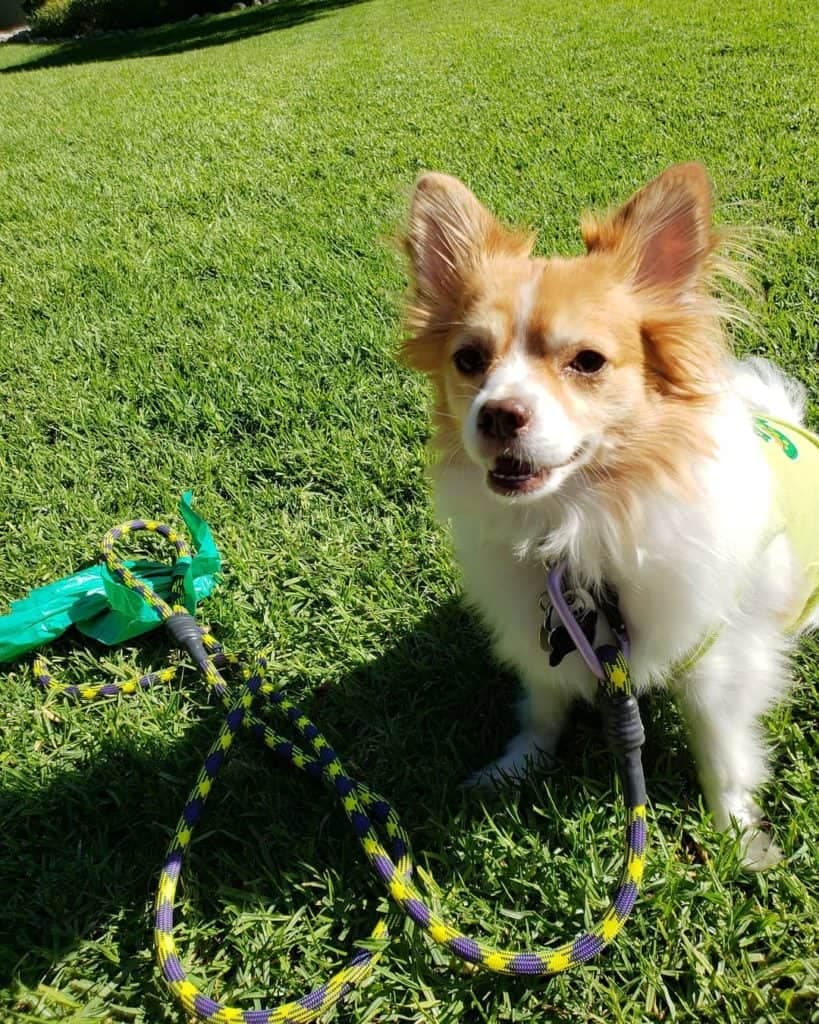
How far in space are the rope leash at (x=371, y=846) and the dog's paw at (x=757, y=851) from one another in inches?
14.7

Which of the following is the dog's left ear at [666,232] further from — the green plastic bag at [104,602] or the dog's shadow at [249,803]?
the green plastic bag at [104,602]

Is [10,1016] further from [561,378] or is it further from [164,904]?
[561,378]

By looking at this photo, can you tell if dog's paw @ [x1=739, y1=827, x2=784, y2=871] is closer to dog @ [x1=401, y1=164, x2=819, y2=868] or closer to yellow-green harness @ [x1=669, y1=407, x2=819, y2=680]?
dog @ [x1=401, y1=164, x2=819, y2=868]

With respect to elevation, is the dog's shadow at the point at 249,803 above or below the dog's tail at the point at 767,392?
below

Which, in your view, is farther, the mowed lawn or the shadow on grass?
the shadow on grass

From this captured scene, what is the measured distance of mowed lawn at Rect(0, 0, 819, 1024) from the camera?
1.93 meters

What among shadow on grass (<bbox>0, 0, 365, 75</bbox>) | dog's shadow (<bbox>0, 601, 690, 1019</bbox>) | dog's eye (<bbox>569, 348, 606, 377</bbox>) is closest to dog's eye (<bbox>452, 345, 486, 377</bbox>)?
dog's eye (<bbox>569, 348, 606, 377</bbox>)

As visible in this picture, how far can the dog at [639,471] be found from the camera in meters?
1.81

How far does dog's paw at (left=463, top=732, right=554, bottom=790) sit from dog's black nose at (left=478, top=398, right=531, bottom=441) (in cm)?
107

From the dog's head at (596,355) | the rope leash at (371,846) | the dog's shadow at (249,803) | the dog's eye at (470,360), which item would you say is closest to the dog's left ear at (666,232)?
the dog's head at (596,355)

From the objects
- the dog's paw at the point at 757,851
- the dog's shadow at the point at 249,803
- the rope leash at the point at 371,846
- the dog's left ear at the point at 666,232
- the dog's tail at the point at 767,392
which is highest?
the dog's left ear at the point at 666,232

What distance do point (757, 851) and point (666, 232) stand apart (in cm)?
169

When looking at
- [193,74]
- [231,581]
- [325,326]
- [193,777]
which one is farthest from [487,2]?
[193,777]

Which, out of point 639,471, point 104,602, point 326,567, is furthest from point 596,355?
point 104,602
